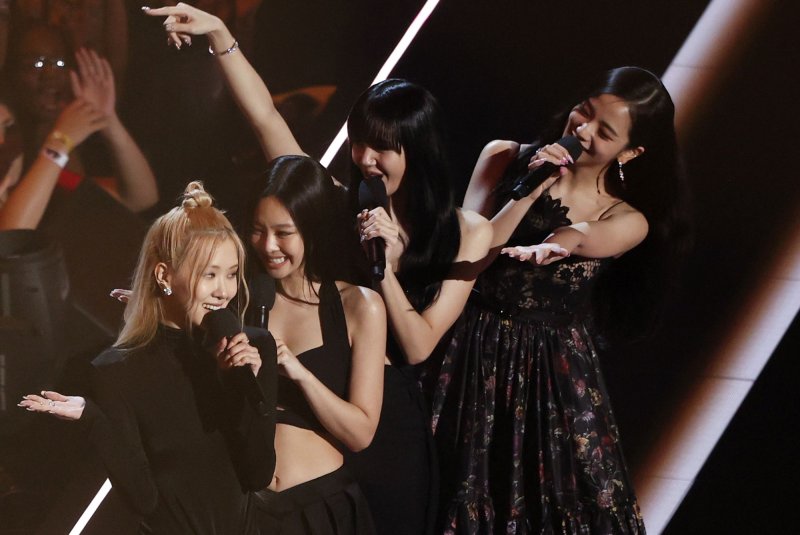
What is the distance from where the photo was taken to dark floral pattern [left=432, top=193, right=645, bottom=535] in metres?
2.20

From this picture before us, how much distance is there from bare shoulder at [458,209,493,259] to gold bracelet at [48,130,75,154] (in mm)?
935

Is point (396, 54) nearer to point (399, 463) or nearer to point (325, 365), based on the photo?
point (325, 365)

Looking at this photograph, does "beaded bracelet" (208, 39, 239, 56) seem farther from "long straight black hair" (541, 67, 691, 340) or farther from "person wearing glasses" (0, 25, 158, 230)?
"long straight black hair" (541, 67, 691, 340)

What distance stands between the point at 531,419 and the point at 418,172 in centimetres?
63

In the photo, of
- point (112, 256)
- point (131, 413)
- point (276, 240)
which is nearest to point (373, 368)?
point (276, 240)

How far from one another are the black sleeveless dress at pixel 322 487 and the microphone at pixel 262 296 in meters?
0.15

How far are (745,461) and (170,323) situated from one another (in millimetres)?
1805

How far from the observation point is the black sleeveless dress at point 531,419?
2205 millimetres

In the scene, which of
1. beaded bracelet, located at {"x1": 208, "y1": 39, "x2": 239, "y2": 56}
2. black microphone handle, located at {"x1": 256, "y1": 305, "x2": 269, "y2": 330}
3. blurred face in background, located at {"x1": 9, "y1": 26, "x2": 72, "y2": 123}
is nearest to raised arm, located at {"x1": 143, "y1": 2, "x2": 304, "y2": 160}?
beaded bracelet, located at {"x1": 208, "y1": 39, "x2": 239, "y2": 56}

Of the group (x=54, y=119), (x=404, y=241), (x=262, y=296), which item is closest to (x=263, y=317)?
(x=262, y=296)

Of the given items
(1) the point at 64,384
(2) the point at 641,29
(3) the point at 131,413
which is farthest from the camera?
(2) the point at 641,29

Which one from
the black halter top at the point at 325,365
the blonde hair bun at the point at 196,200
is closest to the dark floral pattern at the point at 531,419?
the black halter top at the point at 325,365

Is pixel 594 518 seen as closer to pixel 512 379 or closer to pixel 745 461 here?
pixel 512 379

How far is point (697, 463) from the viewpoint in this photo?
284cm
